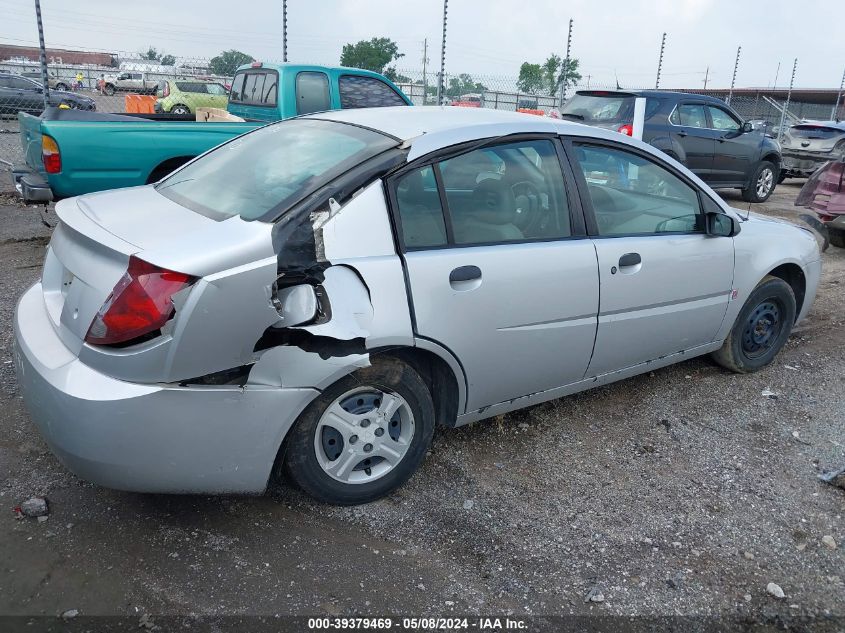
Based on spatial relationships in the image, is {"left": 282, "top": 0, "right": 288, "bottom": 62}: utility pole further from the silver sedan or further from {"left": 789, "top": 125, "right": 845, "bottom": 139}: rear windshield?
{"left": 789, "top": 125, "right": 845, "bottom": 139}: rear windshield

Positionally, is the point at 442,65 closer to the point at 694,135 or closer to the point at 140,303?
the point at 694,135

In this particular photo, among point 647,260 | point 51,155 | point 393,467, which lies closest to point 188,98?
point 51,155

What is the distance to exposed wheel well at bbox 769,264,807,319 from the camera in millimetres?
4508

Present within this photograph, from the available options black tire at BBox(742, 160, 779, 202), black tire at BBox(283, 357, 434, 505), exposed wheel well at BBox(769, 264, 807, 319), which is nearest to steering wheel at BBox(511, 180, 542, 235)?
black tire at BBox(283, 357, 434, 505)

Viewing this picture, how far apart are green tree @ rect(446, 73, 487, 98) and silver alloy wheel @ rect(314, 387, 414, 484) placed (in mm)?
12604

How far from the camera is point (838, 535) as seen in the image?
293 cm

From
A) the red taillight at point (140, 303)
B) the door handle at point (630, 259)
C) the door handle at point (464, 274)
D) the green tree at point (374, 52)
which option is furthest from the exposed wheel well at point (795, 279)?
the green tree at point (374, 52)

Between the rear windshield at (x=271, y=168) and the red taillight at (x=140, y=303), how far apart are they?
47 cm

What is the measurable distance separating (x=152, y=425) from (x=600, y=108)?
9.05m

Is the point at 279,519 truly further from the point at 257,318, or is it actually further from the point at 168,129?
the point at 168,129

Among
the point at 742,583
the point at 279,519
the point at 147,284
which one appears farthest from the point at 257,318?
the point at 742,583

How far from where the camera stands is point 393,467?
2977 mm

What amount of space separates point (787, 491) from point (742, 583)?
0.83 m

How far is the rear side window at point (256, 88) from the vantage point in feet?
27.4
